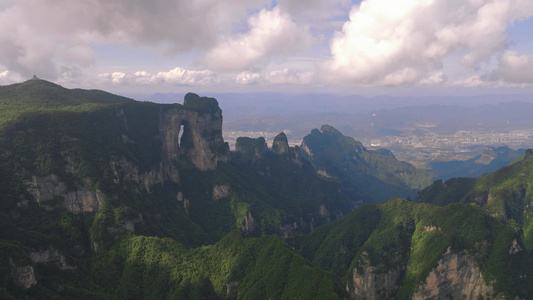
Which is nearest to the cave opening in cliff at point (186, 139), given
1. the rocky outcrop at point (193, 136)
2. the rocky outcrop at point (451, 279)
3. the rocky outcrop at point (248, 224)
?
the rocky outcrop at point (193, 136)

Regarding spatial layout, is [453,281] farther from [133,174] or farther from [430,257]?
[133,174]

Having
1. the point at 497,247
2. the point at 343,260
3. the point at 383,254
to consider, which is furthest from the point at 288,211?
the point at 497,247

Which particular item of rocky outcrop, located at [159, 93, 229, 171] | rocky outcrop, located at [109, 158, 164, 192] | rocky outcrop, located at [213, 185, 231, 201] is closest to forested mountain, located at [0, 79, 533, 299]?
rocky outcrop, located at [109, 158, 164, 192]

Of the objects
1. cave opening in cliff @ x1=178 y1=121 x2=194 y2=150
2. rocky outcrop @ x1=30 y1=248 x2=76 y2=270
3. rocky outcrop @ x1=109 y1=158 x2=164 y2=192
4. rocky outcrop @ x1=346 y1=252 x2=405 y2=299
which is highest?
cave opening in cliff @ x1=178 y1=121 x2=194 y2=150

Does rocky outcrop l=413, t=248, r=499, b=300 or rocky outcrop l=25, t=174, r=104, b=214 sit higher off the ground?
rocky outcrop l=25, t=174, r=104, b=214

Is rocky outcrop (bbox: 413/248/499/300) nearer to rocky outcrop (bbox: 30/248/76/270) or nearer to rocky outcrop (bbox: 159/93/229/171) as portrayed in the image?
rocky outcrop (bbox: 30/248/76/270)

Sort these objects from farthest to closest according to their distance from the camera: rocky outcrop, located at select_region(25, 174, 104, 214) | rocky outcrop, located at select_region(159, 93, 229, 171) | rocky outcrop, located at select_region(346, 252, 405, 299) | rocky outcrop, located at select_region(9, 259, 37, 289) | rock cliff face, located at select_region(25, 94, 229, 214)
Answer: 1. rocky outcrop, located at select_region(159, 93, 229, 171)
2. rocky outcrop, located at select_region(346, 252, 405, 299)
3. rock cliff face, located at select_region(25, 94, 229, 214)
4. rocky outcrop, located at select_region(25, 174, 104, 214)
5. rocky outcrop, located at select_region(9, 259, 37, 289)

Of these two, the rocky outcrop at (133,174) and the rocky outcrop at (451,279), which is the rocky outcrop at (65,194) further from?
the rocky outcrop at (451,279)

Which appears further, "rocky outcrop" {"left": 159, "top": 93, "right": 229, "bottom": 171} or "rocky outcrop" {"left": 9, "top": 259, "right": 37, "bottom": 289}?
"rocky outcrop" {"left": 159, "top": 93, "right": 229, "bottom": 171}

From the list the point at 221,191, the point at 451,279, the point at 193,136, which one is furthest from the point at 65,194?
the point at 451,279
